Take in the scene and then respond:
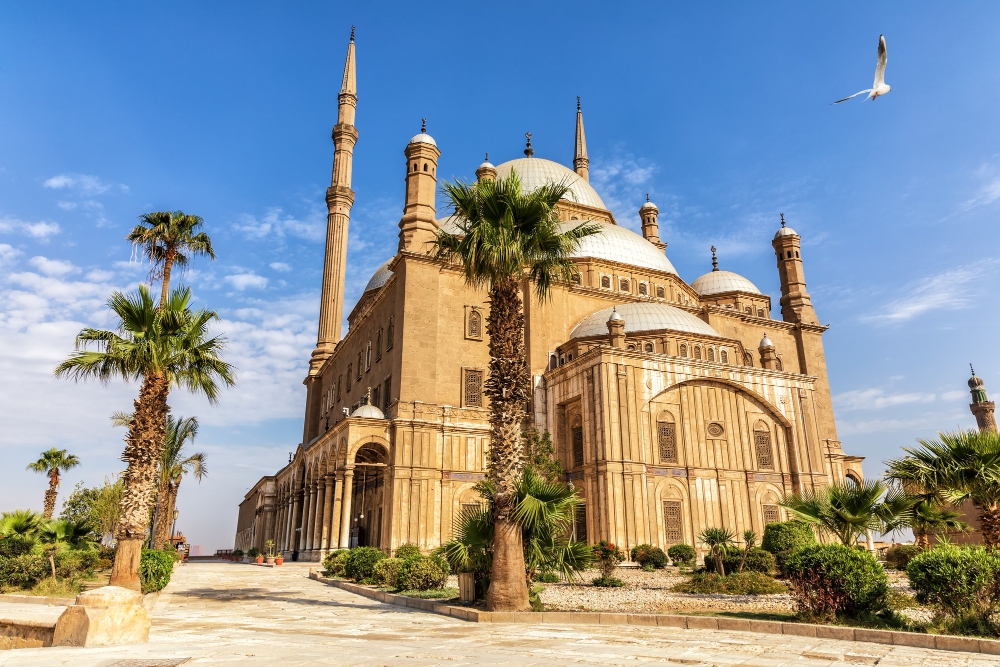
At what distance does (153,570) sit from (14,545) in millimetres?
4164

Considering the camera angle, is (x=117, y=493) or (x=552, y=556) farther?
(x=117, y=493)

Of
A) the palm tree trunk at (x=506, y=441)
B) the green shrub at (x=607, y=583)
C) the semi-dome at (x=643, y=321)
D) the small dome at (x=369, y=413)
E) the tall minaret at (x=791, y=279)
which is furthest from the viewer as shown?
the tall minaret at (x=791, y=279)

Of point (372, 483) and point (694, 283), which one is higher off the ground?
point (694, 283)

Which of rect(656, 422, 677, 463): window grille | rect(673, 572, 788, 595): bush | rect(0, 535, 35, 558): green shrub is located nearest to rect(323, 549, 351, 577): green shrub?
rect(0, 535, 35, 558): green shrub

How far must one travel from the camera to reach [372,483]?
97.2 ft

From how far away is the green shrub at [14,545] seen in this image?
1612cm

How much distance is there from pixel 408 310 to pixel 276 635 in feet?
69.1

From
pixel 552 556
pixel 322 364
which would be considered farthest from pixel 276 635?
pixel 322 364

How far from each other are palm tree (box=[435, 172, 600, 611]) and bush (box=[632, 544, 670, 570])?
1245cm

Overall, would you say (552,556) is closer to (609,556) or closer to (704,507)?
(609,556)

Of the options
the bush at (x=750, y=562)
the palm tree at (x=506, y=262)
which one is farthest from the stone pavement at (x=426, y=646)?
the bush at (x=750, y=562)

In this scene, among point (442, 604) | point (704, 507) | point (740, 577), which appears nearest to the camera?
point (442, 604)

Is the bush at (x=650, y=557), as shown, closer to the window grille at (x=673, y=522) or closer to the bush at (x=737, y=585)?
the window grille at (x=673, y=522)

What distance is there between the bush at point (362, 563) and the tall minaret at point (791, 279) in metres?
30.8
